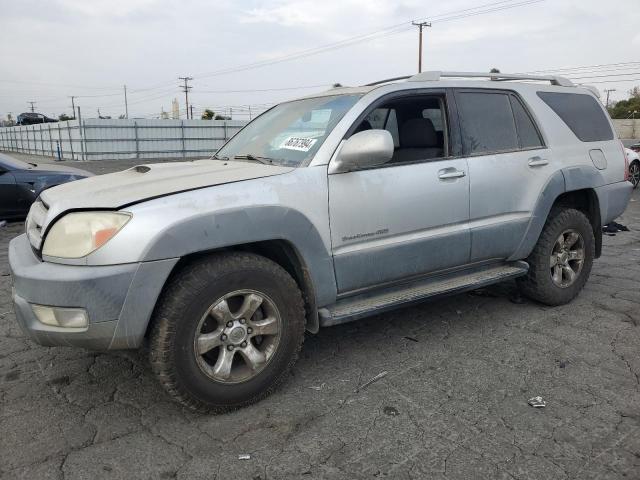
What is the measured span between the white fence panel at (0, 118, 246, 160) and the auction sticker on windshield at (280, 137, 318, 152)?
30.4m

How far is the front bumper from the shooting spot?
238 cm

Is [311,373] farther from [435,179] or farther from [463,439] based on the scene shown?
[435,179]

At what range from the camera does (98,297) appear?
2.38m

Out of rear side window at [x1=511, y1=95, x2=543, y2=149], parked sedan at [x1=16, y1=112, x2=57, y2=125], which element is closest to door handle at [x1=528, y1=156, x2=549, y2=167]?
rear side window at [x1=511, y1=95, x2=543, y2=149]

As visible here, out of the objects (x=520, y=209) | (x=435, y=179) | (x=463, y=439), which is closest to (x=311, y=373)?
(x=463, y=439)

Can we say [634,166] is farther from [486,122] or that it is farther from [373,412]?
[373,412]

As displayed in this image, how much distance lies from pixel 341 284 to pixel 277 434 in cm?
92

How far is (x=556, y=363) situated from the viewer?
3314mm

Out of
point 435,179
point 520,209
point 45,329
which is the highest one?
point 435,179

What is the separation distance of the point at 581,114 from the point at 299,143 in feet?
8.75

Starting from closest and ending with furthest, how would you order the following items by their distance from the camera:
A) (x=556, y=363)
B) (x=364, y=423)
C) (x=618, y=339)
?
1. (x=364, y=423)
2. (x=556, y=363)
3. (x=618, y=339)

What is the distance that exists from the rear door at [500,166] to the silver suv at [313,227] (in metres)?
0.01

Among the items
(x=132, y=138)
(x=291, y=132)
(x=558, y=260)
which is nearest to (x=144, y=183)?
(x=291, y=132)

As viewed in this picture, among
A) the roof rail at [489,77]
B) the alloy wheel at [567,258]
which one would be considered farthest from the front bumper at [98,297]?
the alloy wheel at [567,258]
